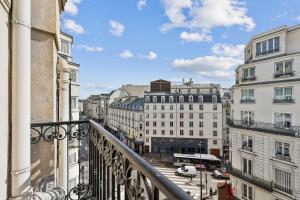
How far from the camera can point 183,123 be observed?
40656mm

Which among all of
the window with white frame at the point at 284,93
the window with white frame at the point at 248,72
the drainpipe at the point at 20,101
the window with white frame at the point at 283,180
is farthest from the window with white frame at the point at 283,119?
the drainpipe at the point at 20,101

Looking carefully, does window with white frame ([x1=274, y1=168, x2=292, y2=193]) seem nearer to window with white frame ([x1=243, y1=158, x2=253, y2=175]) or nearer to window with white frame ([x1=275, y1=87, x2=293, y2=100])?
window with white frame ([x1=243, y1=158, x2=253, y2=175])

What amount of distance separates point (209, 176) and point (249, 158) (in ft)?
40.9

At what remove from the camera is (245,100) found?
62.6 ft

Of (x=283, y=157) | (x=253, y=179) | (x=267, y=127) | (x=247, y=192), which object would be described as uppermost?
(x=267, y=127)

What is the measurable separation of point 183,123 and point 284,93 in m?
25.6

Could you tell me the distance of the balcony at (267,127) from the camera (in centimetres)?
1467

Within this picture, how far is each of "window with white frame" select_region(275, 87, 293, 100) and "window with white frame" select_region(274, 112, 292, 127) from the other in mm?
1117

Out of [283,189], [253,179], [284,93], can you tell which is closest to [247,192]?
[253,179]

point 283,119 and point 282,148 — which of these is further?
point 283,119

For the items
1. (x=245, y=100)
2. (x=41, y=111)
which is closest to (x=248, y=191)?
(x=245, y=100)

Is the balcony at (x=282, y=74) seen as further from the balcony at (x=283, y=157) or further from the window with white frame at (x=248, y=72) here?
the balcony at (x=283, y=157)

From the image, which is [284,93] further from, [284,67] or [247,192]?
[247,192]

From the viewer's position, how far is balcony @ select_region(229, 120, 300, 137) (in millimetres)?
14667
